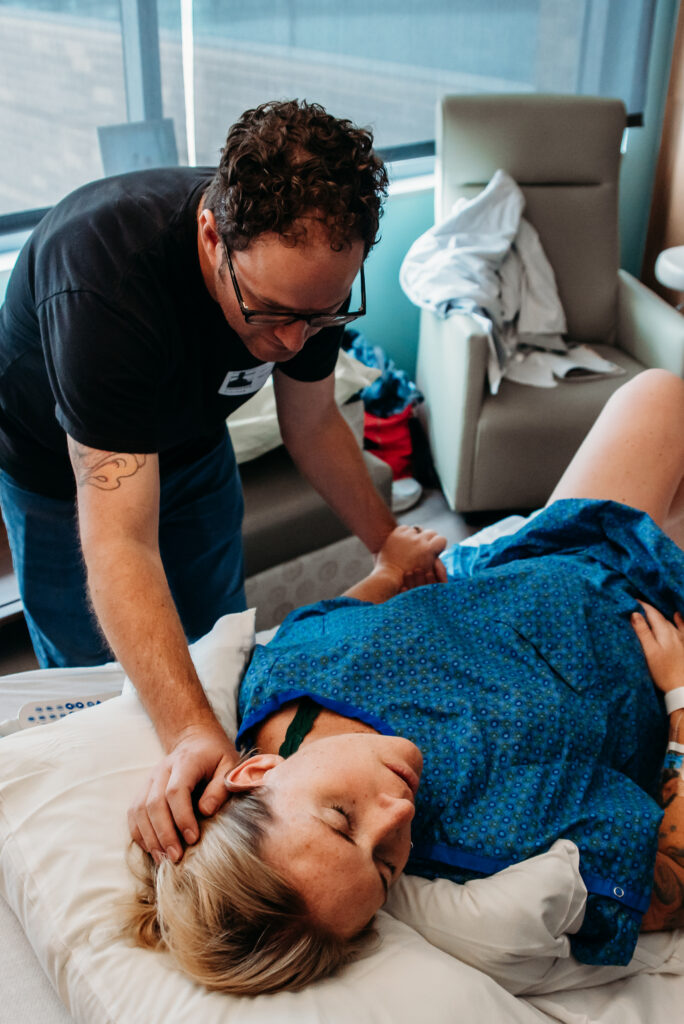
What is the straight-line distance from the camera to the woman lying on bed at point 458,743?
0.98 m

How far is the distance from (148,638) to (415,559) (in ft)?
1.96

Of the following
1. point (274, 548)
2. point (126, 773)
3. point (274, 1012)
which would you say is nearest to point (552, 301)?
point (274, 548)

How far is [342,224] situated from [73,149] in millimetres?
1798

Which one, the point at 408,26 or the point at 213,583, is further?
the point at 408,26

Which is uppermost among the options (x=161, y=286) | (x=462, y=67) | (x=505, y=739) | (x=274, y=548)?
(x=462, y=67)

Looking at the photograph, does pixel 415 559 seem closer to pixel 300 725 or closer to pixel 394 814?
pixel 300 725

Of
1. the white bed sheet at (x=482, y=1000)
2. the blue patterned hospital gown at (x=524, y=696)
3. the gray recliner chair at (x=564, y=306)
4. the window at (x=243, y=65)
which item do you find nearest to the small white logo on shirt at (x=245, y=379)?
the blue patterned hospital gown at (x=524, y=696)

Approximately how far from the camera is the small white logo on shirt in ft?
4.53

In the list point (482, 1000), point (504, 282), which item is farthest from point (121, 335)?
point (504, 282)

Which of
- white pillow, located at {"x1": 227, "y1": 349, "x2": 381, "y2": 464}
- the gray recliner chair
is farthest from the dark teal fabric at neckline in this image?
the gray recliner chair

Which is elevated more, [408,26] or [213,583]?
[408,26]

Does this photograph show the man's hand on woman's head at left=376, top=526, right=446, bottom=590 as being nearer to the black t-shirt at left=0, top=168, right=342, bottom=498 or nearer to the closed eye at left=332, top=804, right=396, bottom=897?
the black t-shirt at left=0, top=168, right=342, bottom=498

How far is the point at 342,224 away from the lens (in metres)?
1.08

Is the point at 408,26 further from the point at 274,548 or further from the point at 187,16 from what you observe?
the point at 274,548
